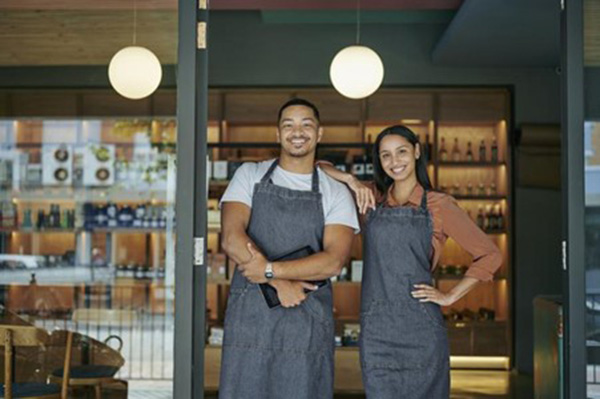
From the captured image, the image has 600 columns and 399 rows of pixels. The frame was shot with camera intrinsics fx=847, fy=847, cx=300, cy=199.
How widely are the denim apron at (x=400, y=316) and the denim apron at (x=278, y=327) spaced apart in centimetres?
18

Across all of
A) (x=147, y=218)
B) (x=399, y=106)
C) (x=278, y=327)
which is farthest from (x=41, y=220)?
(x=278, y=327)

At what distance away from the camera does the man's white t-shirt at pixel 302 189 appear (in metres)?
3.21

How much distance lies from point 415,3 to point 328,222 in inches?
156

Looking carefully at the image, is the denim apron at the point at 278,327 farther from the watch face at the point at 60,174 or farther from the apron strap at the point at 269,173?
the watch face at the point at 60,174

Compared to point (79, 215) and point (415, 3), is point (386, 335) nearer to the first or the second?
point (415, 3)

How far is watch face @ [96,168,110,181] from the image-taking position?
8398 mm

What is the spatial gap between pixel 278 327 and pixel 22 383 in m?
1.52

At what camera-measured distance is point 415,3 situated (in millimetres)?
6742

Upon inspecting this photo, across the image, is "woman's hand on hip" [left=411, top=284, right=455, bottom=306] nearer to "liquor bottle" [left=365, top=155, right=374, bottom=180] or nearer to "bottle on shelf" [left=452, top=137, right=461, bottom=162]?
"liquor bottle" [left=365, top=155, right=374, bottom=180]

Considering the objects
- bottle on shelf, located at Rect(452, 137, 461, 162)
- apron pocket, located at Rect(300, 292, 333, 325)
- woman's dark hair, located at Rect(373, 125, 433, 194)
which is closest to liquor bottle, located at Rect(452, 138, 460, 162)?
bottle on shelf, located at Rect(452, 137, 461, 162)

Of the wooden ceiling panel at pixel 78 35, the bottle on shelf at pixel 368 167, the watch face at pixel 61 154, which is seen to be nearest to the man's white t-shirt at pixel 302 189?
the wooden ceiling panel at pixel 78 35

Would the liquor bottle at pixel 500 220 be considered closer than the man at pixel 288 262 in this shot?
No

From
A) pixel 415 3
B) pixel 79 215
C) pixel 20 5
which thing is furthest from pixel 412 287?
pixel 79 215

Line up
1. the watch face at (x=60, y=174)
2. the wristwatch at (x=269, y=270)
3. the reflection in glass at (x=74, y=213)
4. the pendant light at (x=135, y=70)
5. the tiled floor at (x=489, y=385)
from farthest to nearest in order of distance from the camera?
the watch face at (x=60, y=174) → the reflection in glass at (x=74, y=213) → the tiled floor at (x=489, y=385) → the pendant light at (x=135, y=70) → the wristwatch at (x=269, y=270)
